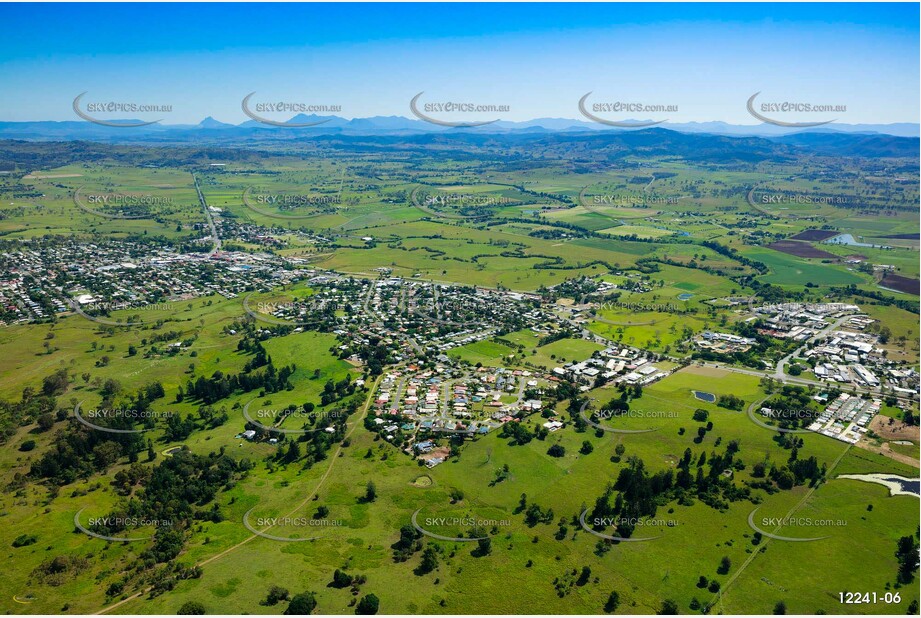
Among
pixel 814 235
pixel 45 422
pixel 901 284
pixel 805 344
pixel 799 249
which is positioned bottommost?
pixel 805 344

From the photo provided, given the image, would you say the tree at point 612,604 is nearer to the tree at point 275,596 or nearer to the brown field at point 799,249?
the tree at point 275,596

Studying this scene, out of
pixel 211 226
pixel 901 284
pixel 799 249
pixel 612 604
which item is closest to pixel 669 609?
Answer: pixel 612 604

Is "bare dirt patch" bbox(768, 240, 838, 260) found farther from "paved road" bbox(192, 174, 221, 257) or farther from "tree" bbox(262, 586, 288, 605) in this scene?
"paved road" bbox(192, 174, 221, 257)

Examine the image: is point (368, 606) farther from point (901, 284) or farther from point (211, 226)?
point (211, 226)

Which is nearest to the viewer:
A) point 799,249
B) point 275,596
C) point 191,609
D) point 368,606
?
point 191,609

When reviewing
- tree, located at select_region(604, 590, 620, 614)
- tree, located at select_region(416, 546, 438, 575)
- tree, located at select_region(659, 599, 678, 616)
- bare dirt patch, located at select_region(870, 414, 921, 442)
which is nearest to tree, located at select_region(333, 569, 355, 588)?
tree, located at select_region(416, 546, 438, 575)

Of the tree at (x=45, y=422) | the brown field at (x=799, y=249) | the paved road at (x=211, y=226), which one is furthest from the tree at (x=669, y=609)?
the paved road at (x=211, y=226)
